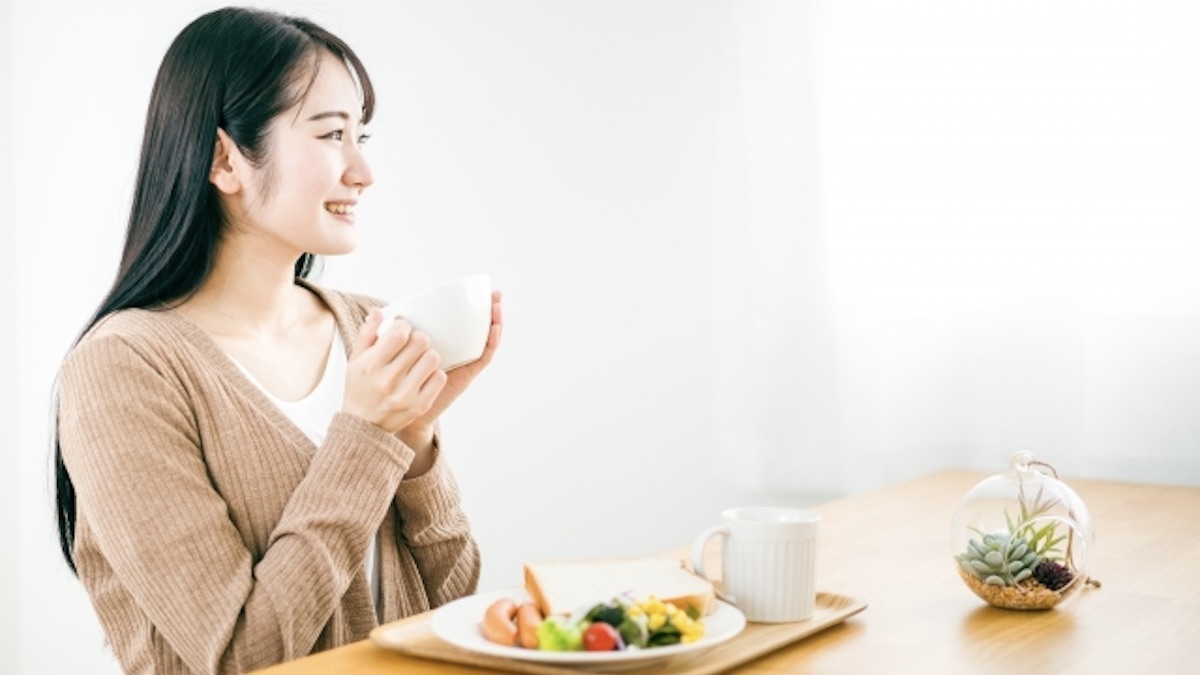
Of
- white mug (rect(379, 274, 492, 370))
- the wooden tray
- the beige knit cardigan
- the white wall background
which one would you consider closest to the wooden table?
the wooden tray

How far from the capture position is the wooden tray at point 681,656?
0.94 meters

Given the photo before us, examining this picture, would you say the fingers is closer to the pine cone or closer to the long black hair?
the long black hair

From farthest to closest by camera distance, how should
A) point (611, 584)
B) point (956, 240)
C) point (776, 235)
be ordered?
point (776, 235), point (956, 240), point (611, 584)

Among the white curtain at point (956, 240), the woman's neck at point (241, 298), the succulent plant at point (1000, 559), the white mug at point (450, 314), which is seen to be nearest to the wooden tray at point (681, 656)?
the succulent plant at point (1000, 559)

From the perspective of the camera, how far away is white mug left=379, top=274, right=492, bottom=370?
1186mm

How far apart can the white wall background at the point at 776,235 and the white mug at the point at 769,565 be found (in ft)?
3.21

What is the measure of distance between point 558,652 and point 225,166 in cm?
69

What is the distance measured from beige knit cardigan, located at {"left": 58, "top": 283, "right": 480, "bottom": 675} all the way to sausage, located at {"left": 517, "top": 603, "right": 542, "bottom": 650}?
11.3 inches

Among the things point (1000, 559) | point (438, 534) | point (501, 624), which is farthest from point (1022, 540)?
point (438, 534)

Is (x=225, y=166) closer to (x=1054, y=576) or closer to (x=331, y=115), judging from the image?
(x=331, y=115)

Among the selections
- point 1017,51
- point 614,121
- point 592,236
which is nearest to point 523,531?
point 592,236

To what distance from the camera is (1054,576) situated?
3.76ft

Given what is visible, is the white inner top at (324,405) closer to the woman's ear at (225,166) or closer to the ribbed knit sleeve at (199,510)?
the ribbed knit sleeve at (199,510)

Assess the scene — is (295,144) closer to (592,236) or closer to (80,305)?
(592,236)
